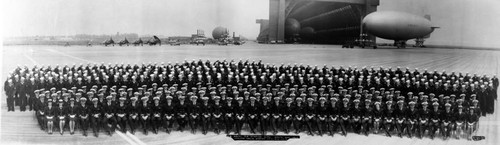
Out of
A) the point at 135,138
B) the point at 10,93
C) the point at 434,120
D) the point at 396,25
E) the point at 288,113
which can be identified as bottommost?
the point at 135,138

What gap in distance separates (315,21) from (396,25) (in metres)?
24.5

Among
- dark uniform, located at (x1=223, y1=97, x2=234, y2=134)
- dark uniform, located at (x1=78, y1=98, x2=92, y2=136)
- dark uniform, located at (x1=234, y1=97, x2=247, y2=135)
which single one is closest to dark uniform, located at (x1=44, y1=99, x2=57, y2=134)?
dark uniform, located at (x1=78, y1=98, x2=92, y2=136)

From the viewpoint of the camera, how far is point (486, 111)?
12281 millimetres

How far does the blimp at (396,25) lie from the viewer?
111 feet

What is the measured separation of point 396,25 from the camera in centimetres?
3397

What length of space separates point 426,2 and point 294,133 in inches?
603

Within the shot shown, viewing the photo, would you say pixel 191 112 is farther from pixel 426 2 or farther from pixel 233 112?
pixel 426 2

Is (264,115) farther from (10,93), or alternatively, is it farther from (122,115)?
(10,93)

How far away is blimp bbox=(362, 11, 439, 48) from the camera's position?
111ft

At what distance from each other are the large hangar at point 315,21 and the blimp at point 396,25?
682 cm

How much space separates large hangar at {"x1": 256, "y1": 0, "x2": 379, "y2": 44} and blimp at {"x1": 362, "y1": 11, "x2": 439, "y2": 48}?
6820mm

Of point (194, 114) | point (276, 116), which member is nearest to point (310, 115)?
point (276, 116)

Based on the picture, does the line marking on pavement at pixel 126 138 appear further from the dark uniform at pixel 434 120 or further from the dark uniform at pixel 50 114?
the dark uniform at pixel 434 120

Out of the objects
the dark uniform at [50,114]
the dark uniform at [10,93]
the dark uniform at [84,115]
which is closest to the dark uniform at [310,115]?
the dark uniform at [84,115]
